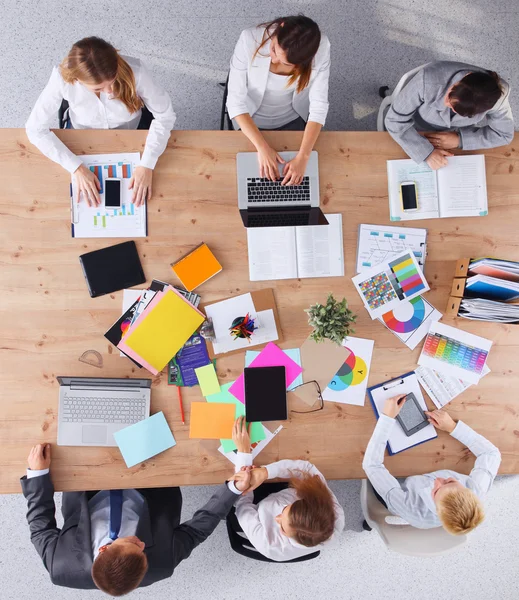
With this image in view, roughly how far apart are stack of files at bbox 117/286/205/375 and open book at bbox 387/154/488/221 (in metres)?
0.93

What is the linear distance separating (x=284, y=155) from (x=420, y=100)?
56cm

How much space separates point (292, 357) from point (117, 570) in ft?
3.12

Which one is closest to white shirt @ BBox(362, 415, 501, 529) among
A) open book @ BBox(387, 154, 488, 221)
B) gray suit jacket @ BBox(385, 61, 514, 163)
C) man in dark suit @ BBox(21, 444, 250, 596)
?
man in dark suit @ BBox(21, 444, 250, 596)

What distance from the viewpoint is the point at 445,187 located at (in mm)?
1811

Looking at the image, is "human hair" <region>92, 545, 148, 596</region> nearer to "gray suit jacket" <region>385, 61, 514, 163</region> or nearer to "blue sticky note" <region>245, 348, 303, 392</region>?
"blue sticky note" <region>245, 348, 303, 392</region>

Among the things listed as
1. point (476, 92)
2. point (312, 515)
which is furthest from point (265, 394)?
point (476, 92)

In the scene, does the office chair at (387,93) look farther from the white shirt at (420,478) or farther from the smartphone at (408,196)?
the white shirt at (420,478)

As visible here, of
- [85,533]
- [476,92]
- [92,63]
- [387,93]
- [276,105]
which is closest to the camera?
[92,63]

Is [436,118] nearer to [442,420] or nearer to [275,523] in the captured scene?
[442,420]

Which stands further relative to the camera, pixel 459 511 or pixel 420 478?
pixel 420 478

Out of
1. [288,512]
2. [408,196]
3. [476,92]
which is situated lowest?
[288,512]

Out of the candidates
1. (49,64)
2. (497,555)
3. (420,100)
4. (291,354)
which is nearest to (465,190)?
(420,100)

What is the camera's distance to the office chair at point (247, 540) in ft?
6.02

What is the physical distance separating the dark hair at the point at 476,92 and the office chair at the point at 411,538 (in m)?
1.58
